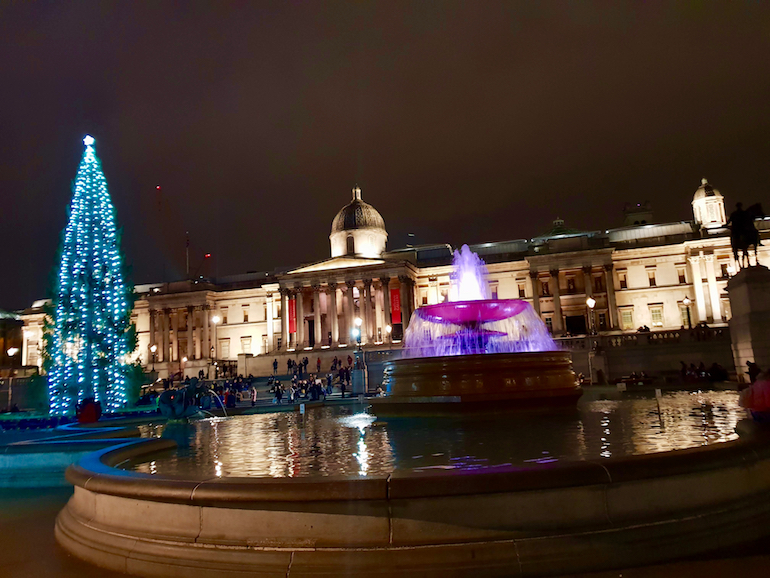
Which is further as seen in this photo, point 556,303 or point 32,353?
point 32,353

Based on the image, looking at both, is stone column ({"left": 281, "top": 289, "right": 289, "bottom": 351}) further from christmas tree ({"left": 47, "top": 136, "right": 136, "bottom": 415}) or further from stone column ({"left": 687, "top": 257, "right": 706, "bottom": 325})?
stone column ({"left": 687, "top": 257, "right": 706, "bottom": 325})

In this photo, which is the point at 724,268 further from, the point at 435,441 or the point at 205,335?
the point at 435,441

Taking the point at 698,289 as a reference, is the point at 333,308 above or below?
above

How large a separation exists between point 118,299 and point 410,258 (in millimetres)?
39435

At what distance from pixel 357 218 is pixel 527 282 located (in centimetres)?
1917

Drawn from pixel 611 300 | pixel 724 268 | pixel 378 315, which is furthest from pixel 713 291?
pixel 378 315

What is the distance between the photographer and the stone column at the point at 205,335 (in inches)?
2564

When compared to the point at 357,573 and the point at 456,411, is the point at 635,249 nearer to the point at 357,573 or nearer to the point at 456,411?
the point at 456,411

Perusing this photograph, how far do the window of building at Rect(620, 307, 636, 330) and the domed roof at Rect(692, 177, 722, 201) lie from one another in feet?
45.6

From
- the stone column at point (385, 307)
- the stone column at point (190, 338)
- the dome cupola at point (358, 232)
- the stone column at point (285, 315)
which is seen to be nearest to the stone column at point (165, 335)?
the stone column at point (190, 338)

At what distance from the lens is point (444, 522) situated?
4.13m

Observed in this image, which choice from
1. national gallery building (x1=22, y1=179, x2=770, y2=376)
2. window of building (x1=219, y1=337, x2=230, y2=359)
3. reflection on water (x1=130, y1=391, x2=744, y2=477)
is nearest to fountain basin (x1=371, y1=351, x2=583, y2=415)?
reflection on water (x1=130, y1=391, x2=744, y2=477)

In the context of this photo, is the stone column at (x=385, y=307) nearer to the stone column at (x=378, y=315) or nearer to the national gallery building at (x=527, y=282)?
the national gallery building at (x=527, y=282)

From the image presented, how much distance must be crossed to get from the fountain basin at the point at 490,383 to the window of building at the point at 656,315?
49.4 metres
